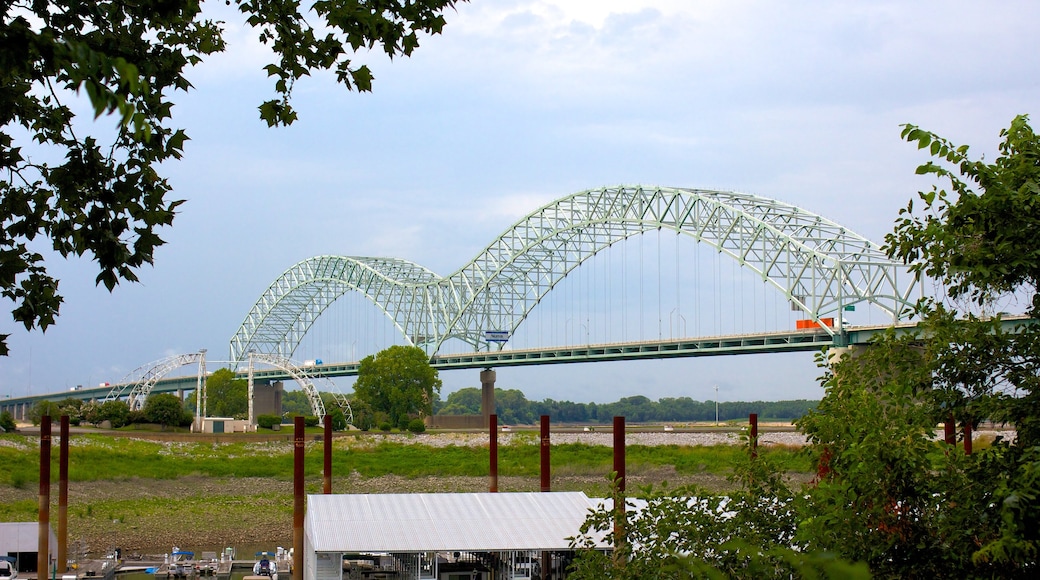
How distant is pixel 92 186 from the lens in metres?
8.65

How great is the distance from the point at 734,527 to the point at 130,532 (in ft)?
122

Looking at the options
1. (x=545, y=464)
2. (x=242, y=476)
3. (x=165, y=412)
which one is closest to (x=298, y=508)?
(x=545, y=464)

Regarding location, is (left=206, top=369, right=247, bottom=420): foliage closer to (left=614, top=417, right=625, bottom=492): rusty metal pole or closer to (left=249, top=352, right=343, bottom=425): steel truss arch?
(left=249, top=352, right=343, bottom=425): steel truss arch

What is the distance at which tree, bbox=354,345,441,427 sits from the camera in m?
107

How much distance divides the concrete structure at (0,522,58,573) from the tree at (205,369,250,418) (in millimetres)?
95388

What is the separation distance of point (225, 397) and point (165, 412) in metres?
36.5

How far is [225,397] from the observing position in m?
131

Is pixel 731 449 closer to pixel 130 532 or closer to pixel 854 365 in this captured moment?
pixel 130 532

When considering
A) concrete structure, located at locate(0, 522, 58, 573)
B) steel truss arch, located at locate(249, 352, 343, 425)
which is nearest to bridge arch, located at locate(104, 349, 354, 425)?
steel truss arch, located at locate(249, 352, 343, 425)

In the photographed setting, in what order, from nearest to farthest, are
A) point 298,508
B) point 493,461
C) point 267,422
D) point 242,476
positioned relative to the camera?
point 298,508 < point 493,461 < point 242,476 < point 267,422

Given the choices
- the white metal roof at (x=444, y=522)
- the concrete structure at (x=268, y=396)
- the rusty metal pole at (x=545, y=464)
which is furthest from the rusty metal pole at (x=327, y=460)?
the concrete structure at (x=268, y=396)

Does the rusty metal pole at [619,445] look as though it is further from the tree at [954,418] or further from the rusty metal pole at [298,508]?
the tree at [954,418]

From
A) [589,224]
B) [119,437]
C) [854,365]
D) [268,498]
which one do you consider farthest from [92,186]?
[589,224]

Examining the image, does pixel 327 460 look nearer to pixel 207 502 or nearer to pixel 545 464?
pixel 545 464
